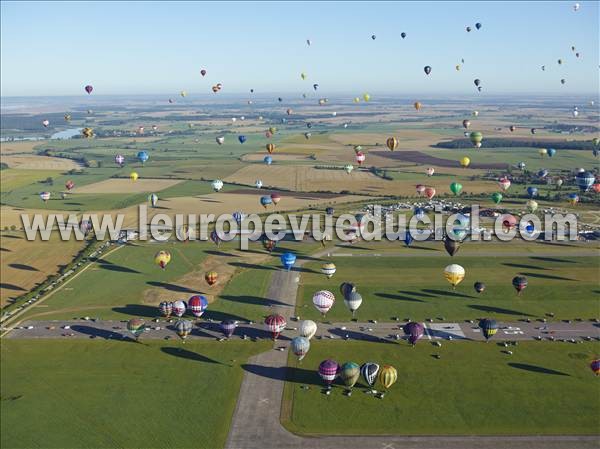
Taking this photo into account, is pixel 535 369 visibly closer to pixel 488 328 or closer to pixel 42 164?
pixel 488 328

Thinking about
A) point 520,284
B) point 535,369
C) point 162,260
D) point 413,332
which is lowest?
point 535,369

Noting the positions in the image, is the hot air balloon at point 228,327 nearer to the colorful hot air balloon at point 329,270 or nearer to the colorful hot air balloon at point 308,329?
the colorful hot air balloon at point 308,329

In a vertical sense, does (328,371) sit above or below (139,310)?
above

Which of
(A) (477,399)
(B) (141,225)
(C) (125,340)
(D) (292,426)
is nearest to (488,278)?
(A) (477,399)

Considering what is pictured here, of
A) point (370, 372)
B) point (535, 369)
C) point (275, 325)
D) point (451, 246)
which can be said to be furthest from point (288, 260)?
point (535, 369)

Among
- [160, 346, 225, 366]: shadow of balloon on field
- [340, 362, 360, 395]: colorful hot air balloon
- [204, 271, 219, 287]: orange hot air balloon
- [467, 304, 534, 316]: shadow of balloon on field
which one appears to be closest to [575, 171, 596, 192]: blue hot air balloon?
[467, 304, 534, 316]: shadow of balloon on field

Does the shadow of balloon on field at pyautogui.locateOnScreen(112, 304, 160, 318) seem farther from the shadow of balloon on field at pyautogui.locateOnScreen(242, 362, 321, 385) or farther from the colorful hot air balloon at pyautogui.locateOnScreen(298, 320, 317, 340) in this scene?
the colorful hot air balloon at pyautogui.locateOnScreen(298, 320, 317, 340)
